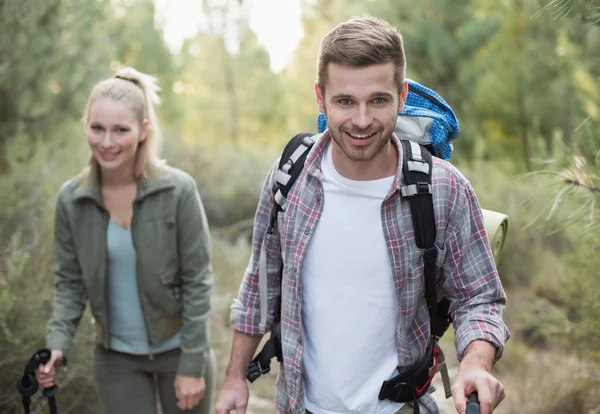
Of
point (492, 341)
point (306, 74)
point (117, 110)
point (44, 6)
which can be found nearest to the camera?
point (492, 341)

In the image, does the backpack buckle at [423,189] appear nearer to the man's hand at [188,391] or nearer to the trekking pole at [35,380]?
the man's hand at [188,391]

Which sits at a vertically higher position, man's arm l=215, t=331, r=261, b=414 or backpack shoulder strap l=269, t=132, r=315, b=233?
backpack shoulder strap l=269, t=132, r=315, b=233

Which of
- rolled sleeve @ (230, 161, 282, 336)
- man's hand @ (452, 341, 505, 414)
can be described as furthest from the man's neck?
man's hand @ (452, 341, 505, 414)

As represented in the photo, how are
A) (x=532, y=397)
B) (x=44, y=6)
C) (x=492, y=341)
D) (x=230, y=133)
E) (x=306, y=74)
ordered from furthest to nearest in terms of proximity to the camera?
(x=230, y=133) → (x=306, y=74) → (x=44, y=6) → (x=532, y=397) → (x=492, y=341)

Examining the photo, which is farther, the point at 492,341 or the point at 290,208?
the point at 290,208

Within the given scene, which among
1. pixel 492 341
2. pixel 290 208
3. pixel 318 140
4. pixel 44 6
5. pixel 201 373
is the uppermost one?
pixel 44 6

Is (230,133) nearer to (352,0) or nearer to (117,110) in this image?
(352,0)

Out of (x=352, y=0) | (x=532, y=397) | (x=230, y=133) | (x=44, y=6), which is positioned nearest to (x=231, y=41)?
(x=230, y=133)

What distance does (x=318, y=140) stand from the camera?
2311mm

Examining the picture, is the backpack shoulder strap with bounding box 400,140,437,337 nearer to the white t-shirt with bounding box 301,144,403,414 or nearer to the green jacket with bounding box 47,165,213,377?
the white t-shirt with bounding box 301,144,403,414

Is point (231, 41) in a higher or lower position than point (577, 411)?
higher

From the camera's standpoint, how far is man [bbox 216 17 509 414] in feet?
6.81

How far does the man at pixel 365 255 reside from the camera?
2.08 metres

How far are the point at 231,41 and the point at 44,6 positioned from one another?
15459 mm
